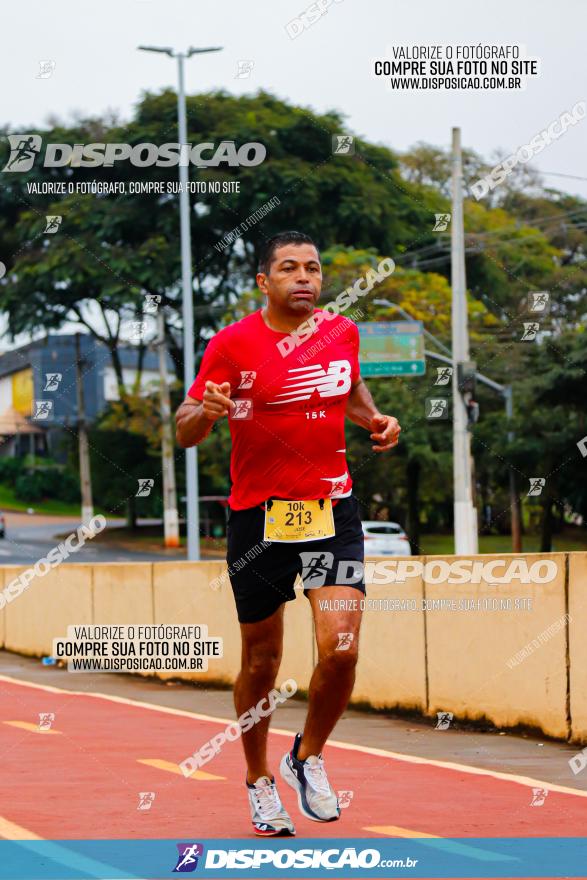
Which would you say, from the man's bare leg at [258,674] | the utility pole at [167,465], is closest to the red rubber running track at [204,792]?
the man's bare leg at [258,674]

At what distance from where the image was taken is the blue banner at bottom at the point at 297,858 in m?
5.37

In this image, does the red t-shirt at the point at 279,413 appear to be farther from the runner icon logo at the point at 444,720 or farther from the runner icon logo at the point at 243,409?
the runner icon logo at the point at 444,720

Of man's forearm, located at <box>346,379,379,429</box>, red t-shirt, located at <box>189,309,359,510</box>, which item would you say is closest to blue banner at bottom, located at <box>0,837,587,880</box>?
red t-shirt, located at <box>189,309,359,510</box>

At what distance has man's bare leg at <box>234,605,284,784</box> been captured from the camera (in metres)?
6.17

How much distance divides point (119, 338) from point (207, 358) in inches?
1870

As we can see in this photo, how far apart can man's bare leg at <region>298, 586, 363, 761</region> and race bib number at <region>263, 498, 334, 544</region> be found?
198mm

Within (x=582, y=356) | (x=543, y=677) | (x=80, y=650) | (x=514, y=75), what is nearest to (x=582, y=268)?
(x=582, y=356)

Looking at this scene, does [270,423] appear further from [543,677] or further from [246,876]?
[543,677]

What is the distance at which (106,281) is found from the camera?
47.3 m

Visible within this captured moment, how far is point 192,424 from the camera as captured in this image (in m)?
5.91

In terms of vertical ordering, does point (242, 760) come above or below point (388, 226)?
below

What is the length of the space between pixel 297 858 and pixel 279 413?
4.92ft

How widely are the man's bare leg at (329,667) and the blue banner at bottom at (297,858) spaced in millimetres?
406

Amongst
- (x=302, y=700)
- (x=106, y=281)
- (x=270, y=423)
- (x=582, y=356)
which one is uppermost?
(x=106, y=281)
